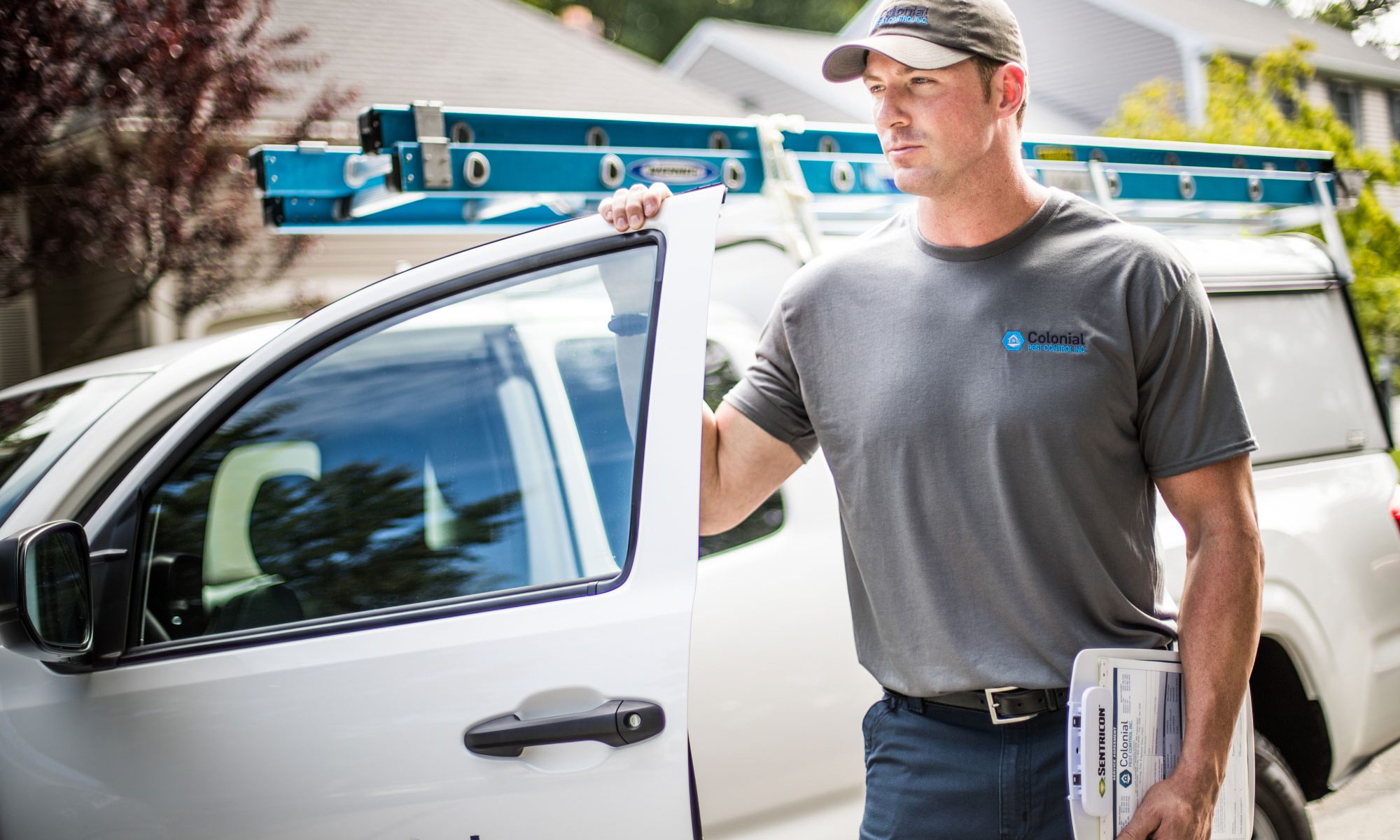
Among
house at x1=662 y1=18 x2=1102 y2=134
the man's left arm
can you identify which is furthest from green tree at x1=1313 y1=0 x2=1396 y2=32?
the man's left arm

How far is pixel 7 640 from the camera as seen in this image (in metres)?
1.83

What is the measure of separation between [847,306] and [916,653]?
1.93ft

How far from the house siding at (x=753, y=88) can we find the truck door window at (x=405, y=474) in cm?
1679

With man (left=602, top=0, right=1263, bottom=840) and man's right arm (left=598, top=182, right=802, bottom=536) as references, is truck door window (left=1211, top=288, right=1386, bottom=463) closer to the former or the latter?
man (left=602, top=0, right=1263, bottom=840)

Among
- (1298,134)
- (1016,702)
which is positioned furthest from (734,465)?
(1298,134)

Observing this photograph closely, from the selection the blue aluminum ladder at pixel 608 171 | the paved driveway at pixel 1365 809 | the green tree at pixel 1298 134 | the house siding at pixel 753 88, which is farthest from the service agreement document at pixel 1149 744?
the house siding at pixel 753 88

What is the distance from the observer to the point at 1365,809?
171 inches

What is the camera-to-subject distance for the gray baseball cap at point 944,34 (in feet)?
6.23

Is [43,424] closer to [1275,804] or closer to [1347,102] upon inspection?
[1275,804]

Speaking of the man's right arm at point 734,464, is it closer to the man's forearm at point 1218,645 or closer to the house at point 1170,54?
the man's forearm at point 1218,645

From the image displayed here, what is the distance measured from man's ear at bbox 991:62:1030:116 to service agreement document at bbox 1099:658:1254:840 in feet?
2.95

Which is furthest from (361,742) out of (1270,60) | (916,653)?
(1270,60)

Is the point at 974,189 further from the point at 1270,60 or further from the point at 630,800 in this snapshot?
the point at 1270,60

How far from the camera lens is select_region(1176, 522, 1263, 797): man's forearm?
1.81 m
